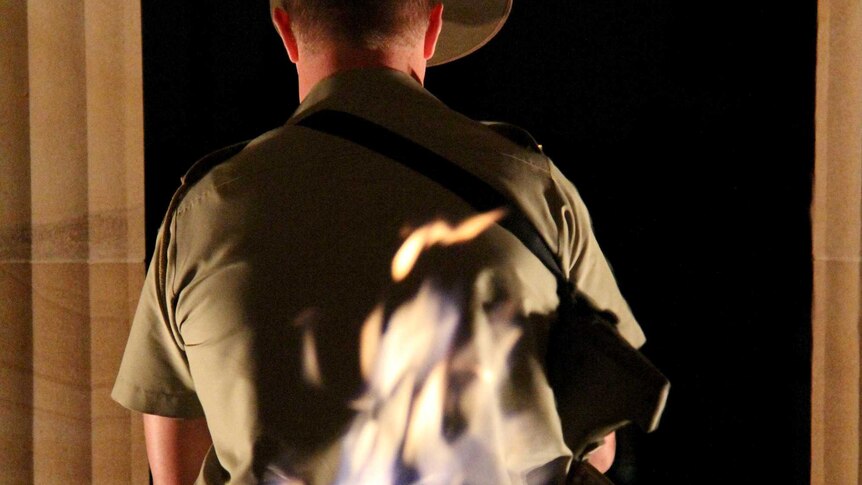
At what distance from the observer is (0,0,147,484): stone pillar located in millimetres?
1632

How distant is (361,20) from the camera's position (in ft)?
3.47

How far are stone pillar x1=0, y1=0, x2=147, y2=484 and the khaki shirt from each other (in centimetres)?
74

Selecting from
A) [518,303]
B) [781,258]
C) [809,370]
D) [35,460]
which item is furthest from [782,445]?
[35,460]

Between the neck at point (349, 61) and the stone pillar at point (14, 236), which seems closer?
the neck at point (349, 61)

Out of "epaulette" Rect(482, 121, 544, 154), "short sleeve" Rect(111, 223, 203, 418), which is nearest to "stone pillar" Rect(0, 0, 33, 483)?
"short sleeve" Rect(111, 223, 203, 418)

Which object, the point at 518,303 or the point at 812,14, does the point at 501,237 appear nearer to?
the point at 518,303

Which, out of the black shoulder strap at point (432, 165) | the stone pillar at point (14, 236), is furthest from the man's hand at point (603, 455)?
the stone pillar at point (14, 236)

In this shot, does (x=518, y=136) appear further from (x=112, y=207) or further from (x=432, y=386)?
(x=112, y=207)

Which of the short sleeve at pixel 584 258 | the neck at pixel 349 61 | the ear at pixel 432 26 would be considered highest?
the ear at pixel 432 26

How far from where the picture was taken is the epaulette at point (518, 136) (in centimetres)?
106

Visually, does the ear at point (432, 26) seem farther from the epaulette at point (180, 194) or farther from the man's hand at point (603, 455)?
the man's hand at point (603, 455)

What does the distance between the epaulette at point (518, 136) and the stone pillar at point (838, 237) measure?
3.29ft

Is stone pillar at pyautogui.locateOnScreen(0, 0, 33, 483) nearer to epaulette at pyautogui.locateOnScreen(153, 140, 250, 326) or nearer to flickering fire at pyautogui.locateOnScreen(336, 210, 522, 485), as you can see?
epaulette at pyautogui.locateOnScreen(153, 140, 250, 326)

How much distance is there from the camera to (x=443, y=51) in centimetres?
164
